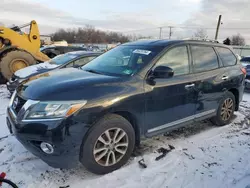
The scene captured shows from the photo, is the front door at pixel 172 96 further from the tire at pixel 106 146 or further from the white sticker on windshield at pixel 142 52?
the tire at pixel 106 146

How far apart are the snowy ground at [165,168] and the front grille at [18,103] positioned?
2.53 ft

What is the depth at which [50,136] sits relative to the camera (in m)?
2.43

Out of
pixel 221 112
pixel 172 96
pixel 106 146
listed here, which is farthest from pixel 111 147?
pixel 221 112

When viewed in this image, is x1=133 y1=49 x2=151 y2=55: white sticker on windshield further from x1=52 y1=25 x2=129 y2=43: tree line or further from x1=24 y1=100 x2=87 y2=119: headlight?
x1=52 y1=25 x2=129 y2=43: tree line

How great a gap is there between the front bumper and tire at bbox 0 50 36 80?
6.64m

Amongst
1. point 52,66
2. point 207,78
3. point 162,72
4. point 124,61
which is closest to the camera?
point 162,72

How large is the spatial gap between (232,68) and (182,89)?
1.73 metres

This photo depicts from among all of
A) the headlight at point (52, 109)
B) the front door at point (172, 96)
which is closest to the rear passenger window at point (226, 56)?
the front door at point (172, 96)

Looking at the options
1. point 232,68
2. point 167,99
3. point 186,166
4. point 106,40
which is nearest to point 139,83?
point 167,99

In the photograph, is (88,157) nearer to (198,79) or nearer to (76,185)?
(76,185)

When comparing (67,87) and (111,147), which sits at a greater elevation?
(67,87)

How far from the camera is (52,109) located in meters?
2.46

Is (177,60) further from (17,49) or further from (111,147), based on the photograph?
(17,49)

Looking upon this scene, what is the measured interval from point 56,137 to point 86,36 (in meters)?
76.8
